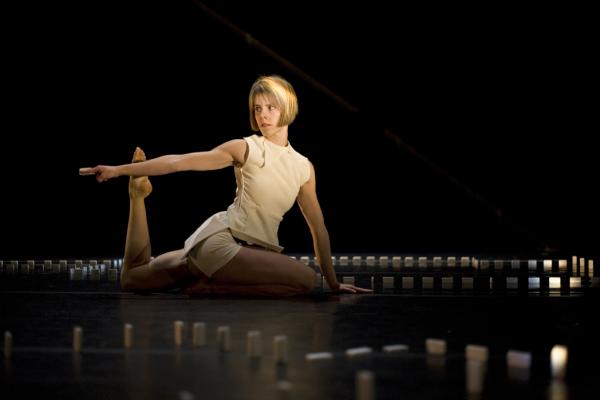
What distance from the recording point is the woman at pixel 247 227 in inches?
148

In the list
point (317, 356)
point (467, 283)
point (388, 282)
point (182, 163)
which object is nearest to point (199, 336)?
point (317, 356)

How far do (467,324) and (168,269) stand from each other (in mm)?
1547

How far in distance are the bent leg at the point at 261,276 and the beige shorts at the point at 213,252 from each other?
0.03 m

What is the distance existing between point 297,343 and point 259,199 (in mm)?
1473

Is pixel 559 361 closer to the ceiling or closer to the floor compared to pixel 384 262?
closer to the floor

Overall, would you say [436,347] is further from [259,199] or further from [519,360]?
[259,199]

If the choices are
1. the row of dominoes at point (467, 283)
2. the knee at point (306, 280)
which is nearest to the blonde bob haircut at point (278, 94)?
the knee at point (306, 280)

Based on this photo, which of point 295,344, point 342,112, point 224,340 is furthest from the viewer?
point 342,112

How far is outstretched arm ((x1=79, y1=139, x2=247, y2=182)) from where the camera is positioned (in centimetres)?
358

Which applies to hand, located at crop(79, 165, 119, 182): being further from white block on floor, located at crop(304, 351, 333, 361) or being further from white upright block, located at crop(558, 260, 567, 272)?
white upright block, located at crop(558, 260, 567, 272)

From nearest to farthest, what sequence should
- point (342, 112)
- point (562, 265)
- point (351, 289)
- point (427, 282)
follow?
1. point (351, 289)
2. point (427, 282)
3. point (562, 265)
4. point (342, 112)

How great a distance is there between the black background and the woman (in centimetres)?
320

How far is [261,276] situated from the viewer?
379 cm

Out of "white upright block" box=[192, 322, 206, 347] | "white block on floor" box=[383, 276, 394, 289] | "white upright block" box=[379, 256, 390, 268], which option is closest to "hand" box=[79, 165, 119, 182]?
"white upright block" box=[192, 322, 206, 347]
